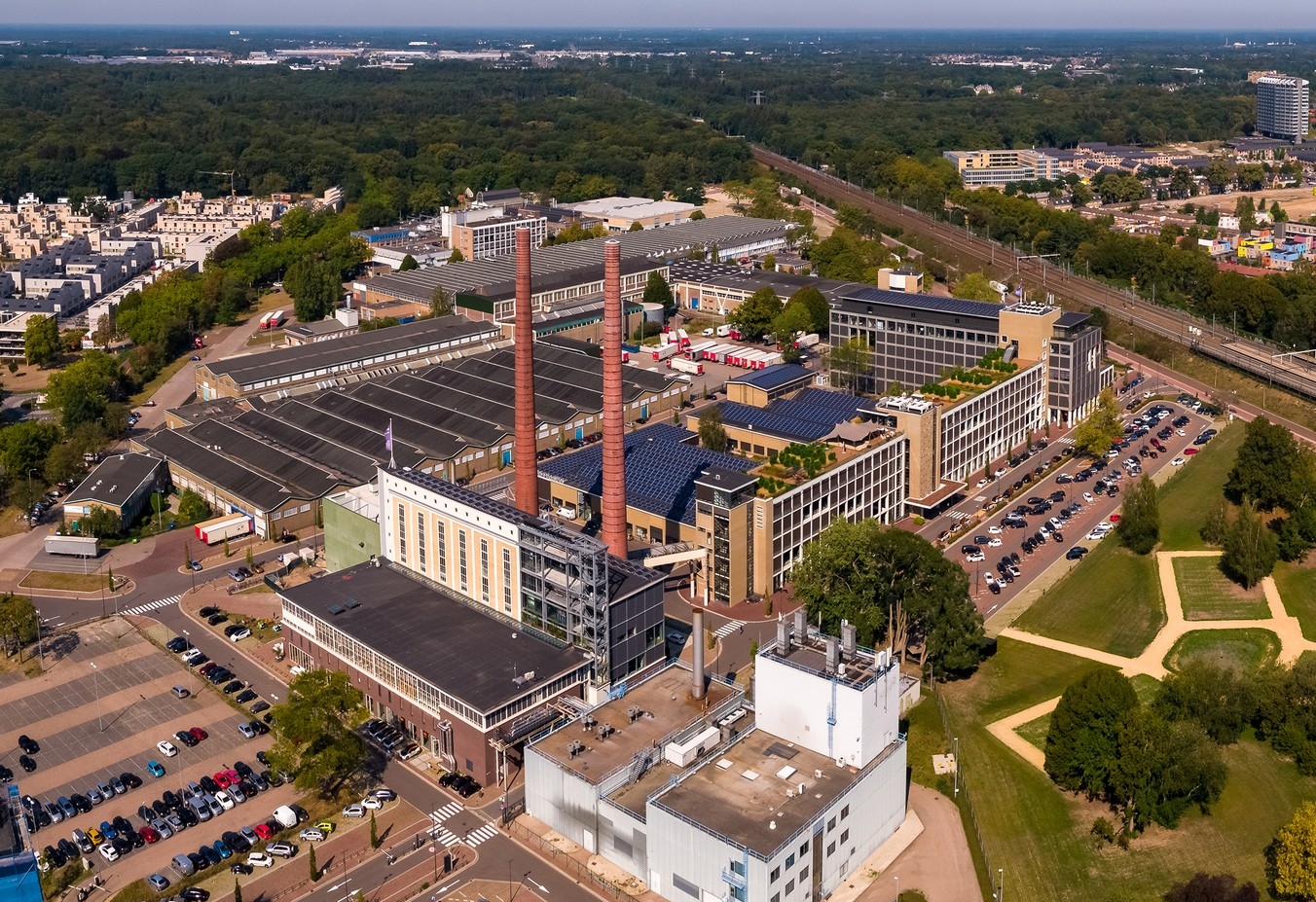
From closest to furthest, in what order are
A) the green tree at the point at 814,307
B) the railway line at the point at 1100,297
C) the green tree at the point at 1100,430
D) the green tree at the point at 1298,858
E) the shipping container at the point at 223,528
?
the green tree at the point at 1298,858 → the shipping container at the point at 223,528 → the green tree at the point at 1100,430 → the railway line at the point at 1100,297 → the green tree at the point at 814,307

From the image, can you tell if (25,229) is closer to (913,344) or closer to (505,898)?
(913,344)

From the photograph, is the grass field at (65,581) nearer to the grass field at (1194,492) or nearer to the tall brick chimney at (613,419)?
the tall brick chimney at (613,419)

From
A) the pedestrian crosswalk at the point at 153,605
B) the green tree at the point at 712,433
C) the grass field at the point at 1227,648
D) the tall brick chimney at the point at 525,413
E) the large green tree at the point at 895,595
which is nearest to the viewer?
the large green tree at the point at 895,595

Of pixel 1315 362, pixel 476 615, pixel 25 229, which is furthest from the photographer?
pixel 25 229

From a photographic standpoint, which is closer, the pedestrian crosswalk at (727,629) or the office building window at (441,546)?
the office building window at (441,546)

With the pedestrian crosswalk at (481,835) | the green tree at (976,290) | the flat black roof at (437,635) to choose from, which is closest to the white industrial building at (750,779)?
the pedestrian crosswalk at (481,835)

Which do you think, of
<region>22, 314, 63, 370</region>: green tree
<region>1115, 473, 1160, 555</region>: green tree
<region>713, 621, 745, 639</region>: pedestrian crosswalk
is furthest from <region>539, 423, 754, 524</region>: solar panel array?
<region>22, 314, 63, 370</region>: green tree

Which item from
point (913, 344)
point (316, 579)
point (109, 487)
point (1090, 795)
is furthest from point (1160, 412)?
point (109, 487)
